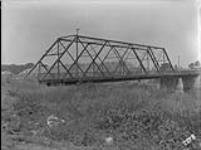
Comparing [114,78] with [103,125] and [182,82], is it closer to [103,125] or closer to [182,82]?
[103,125]

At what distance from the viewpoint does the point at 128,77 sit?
776 inches

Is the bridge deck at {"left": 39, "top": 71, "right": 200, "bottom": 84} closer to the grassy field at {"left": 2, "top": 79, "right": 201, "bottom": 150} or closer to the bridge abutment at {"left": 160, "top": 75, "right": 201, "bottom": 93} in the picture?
the bridge abutment at {"left": 160, "top": 75, "right": 201, "bottom": 93}

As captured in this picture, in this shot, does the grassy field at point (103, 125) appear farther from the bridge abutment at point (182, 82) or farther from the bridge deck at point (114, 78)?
the bridge abutment at point (182, 82)

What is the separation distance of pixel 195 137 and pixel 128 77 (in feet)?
51.1

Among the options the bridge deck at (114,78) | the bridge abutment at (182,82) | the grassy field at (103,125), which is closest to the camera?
the grassy field at (103,125)

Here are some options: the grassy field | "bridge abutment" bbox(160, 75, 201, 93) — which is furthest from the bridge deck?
the grassy field

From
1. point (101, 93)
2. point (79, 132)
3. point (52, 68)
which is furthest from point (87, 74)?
point (79, 132)

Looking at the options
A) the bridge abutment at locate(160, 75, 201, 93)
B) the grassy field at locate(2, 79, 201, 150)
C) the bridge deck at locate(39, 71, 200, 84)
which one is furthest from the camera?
the bridge abutment at locate(160, 75, 201, 93)

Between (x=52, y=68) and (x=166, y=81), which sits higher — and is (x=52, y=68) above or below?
above

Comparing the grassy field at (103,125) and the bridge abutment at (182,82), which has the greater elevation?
the grassy field at (103,125)

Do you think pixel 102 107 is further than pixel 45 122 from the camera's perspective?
Yes

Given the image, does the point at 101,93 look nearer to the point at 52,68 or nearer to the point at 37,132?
the point at 37,132

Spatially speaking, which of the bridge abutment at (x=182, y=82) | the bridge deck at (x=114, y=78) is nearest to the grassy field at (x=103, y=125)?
the bridge deck at (x=114, y=78)

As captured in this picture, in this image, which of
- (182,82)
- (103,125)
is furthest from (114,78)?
(182,82)
